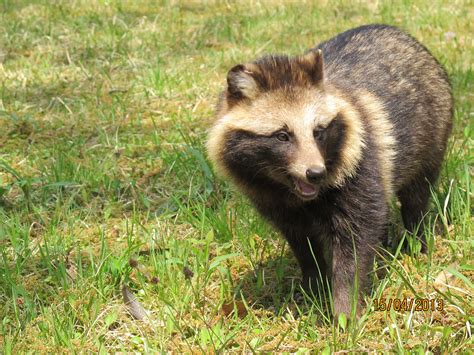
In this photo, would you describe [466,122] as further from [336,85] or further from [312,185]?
[312,185]

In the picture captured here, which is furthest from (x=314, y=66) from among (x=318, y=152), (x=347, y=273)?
(x=347, y=273)

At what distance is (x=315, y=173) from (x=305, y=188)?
0.19 meters

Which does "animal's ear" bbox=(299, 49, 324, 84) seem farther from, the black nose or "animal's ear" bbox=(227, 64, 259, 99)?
the black nose

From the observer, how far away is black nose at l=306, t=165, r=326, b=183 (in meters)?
3.44

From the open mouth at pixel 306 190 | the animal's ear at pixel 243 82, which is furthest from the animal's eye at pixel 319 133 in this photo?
the animal's ear at pixel 243 82

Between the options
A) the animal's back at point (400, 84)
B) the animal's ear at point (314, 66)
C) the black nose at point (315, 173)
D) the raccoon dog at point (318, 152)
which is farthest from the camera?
the animal's back at point (400, 84)

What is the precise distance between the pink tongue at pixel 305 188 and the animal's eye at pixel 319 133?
9.9 inches

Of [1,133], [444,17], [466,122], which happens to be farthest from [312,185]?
[444,17]

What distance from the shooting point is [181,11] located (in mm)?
9250

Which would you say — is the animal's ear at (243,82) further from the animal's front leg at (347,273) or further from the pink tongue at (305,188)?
the animal's front leg at (347,273)

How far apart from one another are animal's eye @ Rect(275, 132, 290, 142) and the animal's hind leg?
1434 millimetres

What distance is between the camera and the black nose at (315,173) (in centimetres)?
344

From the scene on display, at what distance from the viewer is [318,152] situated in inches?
141
